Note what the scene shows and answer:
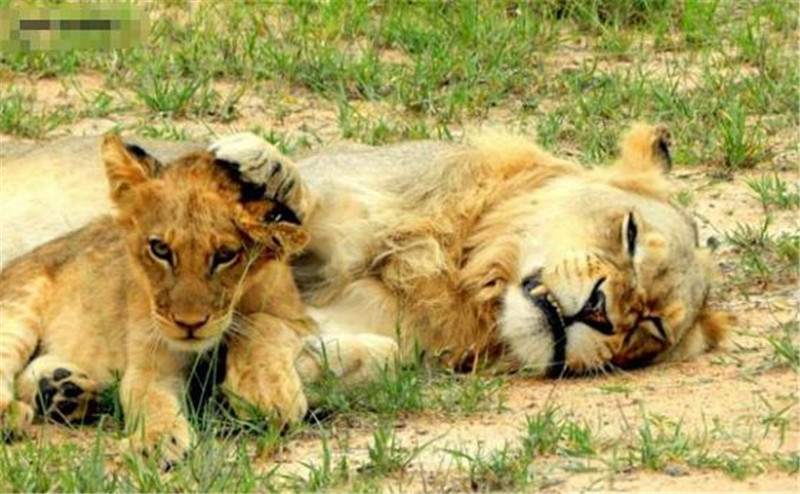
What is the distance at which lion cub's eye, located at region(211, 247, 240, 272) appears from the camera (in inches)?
236

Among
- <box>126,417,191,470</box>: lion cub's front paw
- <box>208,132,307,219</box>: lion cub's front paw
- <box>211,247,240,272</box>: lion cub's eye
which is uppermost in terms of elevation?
<box>208,132,307,219</box>: lion cub's front paw

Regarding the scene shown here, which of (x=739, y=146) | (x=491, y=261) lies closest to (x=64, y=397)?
(x=491, y=261)

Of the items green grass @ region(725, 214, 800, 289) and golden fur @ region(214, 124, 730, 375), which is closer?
golden fur @ region(214, 124, 730, 375)

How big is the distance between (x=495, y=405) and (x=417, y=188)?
956 millimetres

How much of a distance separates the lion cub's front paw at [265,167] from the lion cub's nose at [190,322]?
1.84 feet

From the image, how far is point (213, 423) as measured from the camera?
609 cm

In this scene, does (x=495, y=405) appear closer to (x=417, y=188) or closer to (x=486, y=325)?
(x=486, y=325)

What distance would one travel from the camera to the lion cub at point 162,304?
5977mm

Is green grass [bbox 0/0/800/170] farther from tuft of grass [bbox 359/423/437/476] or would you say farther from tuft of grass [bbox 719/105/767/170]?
tuft of grass [bbox 359/423/437/476]

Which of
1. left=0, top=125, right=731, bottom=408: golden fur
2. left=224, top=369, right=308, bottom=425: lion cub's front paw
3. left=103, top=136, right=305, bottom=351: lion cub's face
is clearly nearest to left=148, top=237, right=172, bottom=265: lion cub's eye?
left=103, top=136, right=305, bottom=351: lion cub's face

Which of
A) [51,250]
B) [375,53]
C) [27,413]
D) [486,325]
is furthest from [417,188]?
[375,53]

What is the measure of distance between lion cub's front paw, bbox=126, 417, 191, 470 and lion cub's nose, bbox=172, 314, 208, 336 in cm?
22

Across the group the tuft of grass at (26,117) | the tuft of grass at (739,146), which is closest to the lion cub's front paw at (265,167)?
the tuft of grass at (26,117)

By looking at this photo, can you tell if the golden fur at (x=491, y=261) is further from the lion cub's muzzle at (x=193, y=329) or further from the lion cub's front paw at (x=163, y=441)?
the lion cub's front paw at (x=163, y=441)
